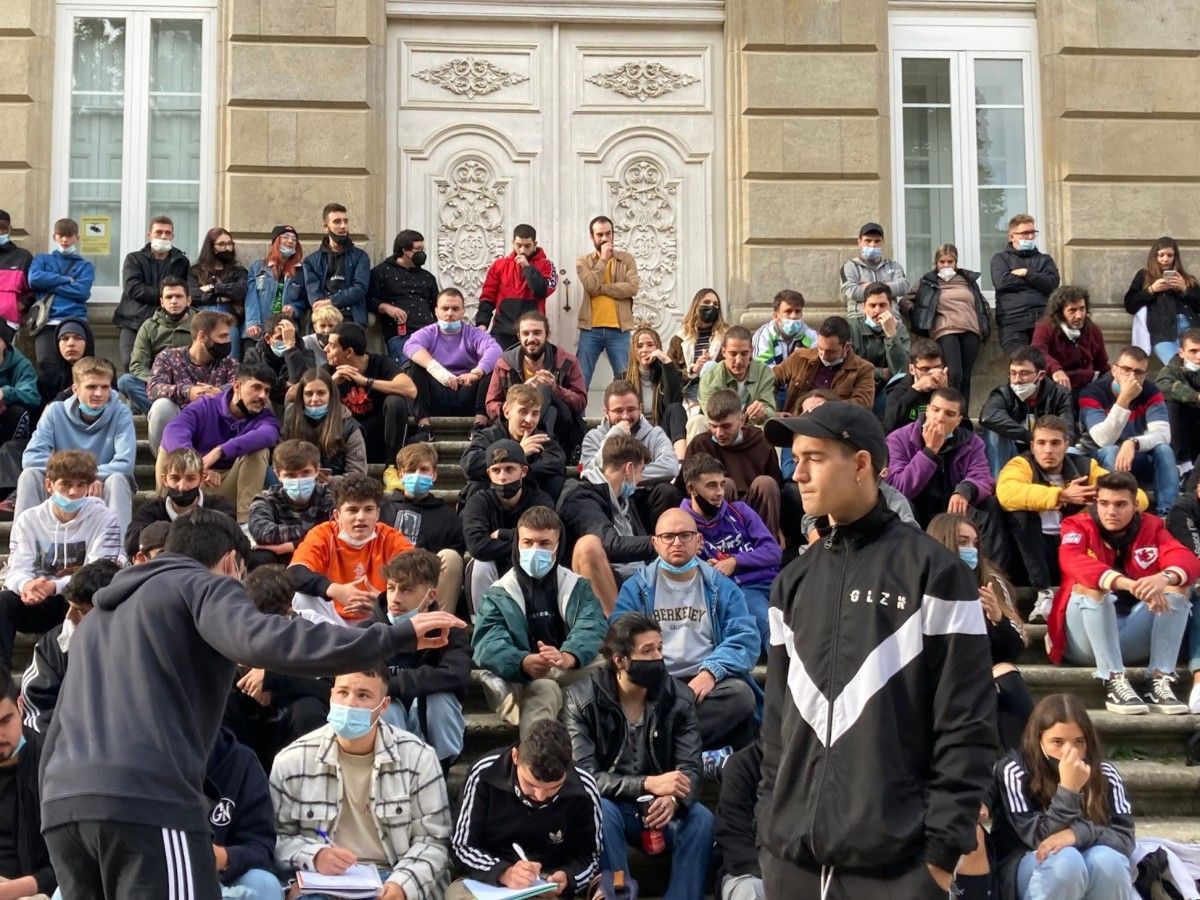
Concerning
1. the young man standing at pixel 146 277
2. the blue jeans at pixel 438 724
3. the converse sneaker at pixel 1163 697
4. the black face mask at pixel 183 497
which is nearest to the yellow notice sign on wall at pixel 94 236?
the young man standing at pixel 146 277

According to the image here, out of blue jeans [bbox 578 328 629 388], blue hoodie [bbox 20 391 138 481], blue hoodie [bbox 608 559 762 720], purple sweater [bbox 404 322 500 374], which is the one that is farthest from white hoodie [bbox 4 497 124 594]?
blue jeans [bbox 578 328 629 388]

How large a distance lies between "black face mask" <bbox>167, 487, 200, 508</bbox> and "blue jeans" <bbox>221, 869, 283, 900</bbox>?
138 inches

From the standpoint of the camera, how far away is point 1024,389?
11.0 m

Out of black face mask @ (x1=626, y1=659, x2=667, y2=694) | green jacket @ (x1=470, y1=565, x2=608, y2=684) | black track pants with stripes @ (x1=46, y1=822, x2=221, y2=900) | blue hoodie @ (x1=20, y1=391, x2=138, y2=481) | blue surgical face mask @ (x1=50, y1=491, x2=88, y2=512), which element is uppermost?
blue hoodie @ (x1=20, y1=391, x2=138, y2=481)

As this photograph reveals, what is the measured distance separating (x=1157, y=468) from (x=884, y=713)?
7287mm

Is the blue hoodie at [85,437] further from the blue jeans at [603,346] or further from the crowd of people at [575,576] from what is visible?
the blue jeans at [603,346]

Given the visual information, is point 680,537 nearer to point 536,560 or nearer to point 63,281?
point 536,560

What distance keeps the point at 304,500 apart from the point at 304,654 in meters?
5.18

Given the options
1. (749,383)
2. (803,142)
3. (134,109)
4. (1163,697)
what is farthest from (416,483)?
(134,109)

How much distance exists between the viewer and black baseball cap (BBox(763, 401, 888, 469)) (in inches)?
174

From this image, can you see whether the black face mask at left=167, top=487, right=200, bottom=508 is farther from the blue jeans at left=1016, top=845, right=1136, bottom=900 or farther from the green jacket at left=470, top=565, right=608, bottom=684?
the blue jeans at left=1016, top=845, right=1136, bottom=900

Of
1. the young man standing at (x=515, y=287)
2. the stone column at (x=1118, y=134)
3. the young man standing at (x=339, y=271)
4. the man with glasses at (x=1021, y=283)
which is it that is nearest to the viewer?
the young man standing at (x=339, y=271)

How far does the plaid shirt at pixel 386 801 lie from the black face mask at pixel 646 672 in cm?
106

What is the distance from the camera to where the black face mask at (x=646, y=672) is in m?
7.52
